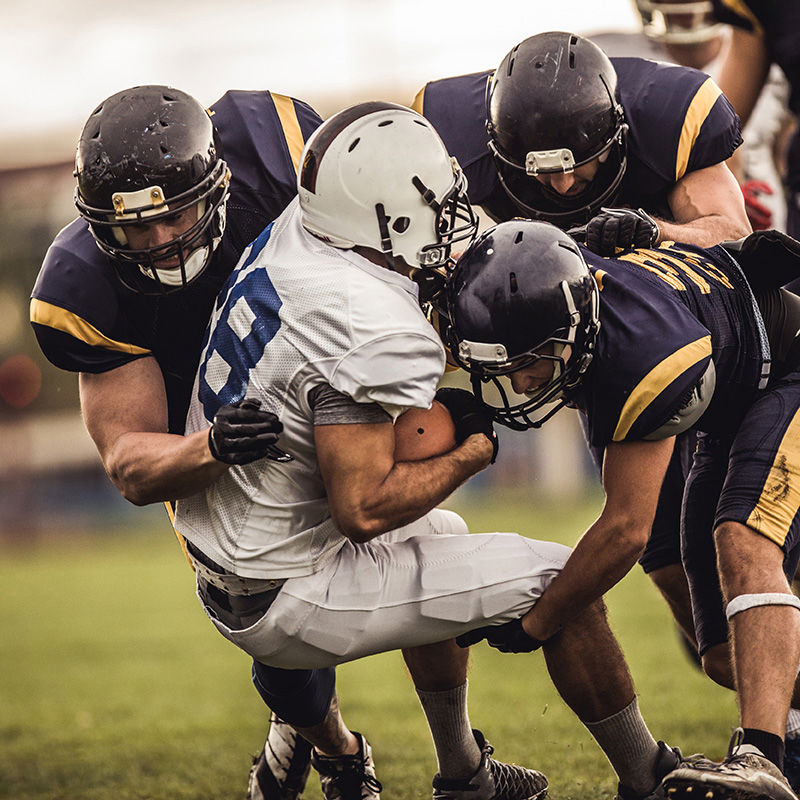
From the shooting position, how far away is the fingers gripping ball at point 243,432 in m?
2.94

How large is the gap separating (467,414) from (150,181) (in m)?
1.03

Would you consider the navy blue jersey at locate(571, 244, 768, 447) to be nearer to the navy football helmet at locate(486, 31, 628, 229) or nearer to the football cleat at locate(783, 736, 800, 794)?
the navy football helmet at locate(486, 31, 628, 229)

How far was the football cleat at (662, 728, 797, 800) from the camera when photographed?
2801 millimetres

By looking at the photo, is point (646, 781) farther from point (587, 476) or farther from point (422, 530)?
point (587, 476)

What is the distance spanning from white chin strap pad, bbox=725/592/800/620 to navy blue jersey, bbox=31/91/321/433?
5.37ft

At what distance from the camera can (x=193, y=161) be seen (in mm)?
3354

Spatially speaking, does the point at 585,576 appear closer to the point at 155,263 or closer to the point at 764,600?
the point at 764,600

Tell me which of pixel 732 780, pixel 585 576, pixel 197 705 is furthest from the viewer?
pixel 197 705

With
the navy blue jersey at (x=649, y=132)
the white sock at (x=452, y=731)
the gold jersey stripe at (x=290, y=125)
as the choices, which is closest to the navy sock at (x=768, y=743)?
the white sock at (x=452, y=731)

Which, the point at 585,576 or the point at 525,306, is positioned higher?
the point at 525,306

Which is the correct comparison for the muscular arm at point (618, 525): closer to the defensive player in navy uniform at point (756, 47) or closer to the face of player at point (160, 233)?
the face of player at point (160, 233)

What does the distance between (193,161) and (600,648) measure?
1664mm

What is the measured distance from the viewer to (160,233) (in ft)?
10.9

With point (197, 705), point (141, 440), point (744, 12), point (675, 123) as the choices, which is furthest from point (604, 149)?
point (197, 705)
